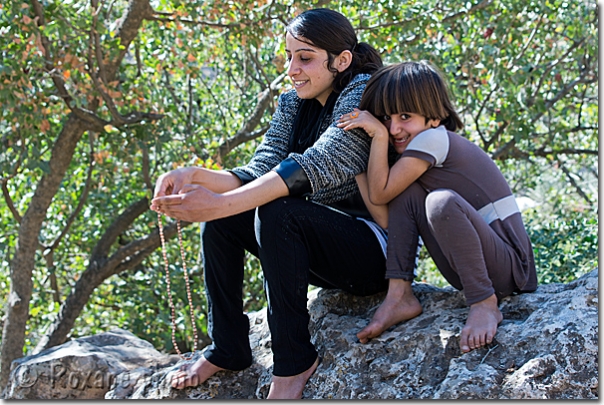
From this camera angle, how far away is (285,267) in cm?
242

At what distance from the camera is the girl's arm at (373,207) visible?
256cm

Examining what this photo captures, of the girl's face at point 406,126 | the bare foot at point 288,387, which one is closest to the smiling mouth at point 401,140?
the girl's face at point 406,126

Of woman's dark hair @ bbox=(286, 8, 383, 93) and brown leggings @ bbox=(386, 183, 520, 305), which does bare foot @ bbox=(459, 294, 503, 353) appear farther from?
woman's dark hair @ bbox=(286, 8, 383, 93)

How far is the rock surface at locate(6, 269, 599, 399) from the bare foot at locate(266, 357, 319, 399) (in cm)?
4

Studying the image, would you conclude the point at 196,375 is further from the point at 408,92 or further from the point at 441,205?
the point at 408,92

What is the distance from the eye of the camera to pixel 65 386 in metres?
3.21

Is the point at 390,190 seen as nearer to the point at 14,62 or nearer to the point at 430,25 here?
the point at 14,62

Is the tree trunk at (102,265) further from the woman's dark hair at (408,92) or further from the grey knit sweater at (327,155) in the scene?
the woman's dark hair at (408,92)

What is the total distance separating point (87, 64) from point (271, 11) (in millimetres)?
1239

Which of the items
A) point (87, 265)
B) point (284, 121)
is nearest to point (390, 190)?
point (284, 121)

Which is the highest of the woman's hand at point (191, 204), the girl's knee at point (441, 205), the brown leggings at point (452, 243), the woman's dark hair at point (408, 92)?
the woman's dark hair at point (408, 92)

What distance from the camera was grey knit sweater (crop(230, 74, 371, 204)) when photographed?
248 cm

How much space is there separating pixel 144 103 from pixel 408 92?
302 centimetres

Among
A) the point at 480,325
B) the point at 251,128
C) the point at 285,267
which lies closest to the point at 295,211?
the point at 285,267
